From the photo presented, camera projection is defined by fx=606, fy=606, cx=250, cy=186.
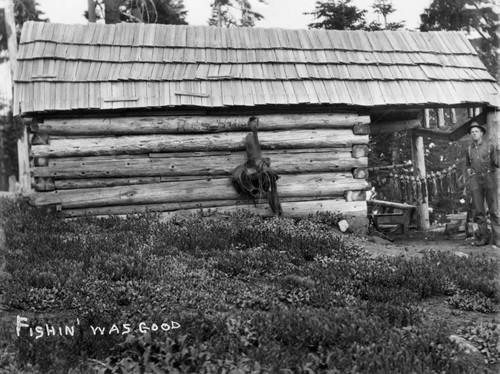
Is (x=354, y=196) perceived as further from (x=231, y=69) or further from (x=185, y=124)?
(x=185, y=124)

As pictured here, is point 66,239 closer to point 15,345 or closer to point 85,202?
point 85,202

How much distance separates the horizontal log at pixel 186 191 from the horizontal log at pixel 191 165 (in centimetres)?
19

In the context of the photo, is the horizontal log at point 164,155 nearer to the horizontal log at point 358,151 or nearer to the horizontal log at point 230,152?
the horizontal log at point 230,152

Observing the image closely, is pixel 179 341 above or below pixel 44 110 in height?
below

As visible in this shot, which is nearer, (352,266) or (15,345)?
(15,345)

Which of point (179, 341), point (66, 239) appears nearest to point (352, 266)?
point (179, 341)

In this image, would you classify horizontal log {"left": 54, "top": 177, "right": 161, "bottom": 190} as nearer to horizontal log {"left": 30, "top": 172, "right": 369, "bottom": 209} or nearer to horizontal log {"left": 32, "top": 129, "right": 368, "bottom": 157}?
horizontal log {"left": 30, "top": 172, "right": 369, "bottom": 209}

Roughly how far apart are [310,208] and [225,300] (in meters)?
5.98

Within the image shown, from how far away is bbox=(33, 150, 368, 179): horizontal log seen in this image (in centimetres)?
1152

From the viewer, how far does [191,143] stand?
12.0 metres

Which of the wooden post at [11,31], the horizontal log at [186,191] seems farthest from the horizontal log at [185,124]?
the wooden post at [11,31]

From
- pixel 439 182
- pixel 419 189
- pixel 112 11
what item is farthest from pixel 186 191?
pixel 439 182

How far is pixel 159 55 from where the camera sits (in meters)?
12.5

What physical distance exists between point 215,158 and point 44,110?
11.0 feet
